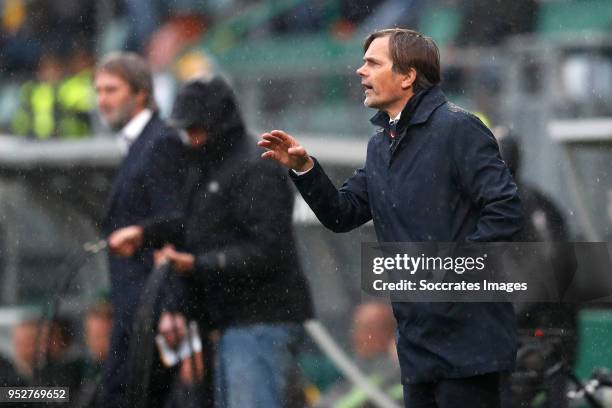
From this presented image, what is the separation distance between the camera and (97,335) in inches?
221

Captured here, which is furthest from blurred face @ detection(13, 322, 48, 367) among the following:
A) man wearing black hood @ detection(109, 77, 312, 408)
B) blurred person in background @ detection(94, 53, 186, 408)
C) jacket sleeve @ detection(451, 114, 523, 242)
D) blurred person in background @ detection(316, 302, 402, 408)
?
jacket sleeve @ detection(451, 114, 523, 242)

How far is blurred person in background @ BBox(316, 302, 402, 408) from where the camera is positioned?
5.34m

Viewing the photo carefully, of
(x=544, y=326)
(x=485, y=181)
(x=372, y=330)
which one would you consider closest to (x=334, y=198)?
(x=485, y=181)

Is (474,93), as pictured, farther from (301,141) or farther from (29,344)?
(29,344)

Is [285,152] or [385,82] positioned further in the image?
[385,82]

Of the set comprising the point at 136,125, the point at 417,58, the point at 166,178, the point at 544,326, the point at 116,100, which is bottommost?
the point at 544,326

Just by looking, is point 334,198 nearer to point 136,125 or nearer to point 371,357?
point 136,125

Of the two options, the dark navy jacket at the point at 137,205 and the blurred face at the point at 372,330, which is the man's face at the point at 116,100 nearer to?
the dark navy jacket at the point at 137,205

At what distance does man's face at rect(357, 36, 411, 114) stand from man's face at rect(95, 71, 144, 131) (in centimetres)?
144

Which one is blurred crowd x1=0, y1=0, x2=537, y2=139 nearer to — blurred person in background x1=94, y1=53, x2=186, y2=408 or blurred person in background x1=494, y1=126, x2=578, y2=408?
blurred person in background x1=94, y1=53, x2=186, y2=408

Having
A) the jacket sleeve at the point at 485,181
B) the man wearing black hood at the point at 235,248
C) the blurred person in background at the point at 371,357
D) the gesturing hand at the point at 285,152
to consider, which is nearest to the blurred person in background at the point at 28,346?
the man wearing black hood at the point at 235,248

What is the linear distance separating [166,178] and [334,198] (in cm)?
131

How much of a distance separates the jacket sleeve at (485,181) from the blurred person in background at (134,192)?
144 centimetres

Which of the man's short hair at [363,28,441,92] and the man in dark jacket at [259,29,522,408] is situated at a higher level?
the man's short hair at [363,28,441,92]
